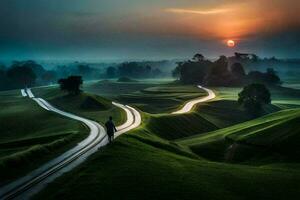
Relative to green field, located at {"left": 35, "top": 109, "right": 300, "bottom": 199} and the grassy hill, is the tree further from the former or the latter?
A: green field, located at {"left": 35, "top": 109, "right": 300, "bottom": 199}

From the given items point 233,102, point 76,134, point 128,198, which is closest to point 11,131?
point 76,134

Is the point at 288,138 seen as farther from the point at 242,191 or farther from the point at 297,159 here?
the point at 242,191

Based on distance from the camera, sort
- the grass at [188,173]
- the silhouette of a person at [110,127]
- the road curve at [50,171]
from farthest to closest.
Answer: the silhouette of a person at [110,127], the grass at [188,173], the road curve at [50,171]

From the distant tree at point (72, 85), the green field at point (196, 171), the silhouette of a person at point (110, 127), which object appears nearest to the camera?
the green field at point (196, 171)

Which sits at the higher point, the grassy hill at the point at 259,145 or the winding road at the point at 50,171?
the winding road at the point at 50,171

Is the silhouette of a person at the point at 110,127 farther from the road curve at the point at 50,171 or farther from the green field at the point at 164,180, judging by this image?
the green field at the point at 164,180

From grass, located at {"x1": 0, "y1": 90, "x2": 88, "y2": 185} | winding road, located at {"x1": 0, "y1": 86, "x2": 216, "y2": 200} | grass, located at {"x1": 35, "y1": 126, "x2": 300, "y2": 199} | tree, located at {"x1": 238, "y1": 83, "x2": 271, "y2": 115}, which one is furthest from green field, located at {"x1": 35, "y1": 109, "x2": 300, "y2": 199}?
tree, located at {"x1": 238, "y1": 83, "x2": 271, "y2": 115}

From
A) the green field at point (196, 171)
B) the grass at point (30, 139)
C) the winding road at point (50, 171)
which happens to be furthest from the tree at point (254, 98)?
the winding road at point (50, 171)
